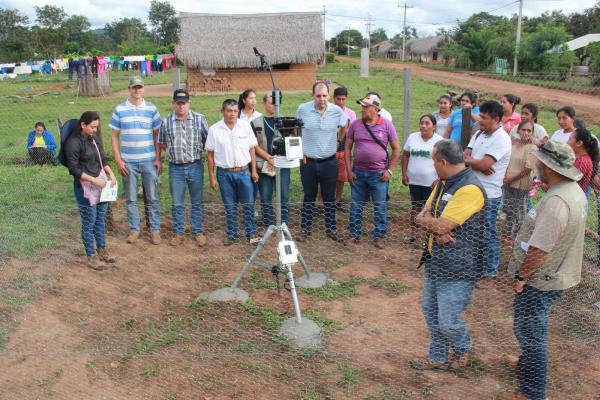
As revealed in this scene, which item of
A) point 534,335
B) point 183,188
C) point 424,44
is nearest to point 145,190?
point 183,188

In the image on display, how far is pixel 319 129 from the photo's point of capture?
17.5ft

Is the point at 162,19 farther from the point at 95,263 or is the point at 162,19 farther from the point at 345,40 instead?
the point at 95,263

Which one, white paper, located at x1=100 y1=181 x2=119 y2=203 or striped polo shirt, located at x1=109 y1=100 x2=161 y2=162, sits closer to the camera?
white paper, located at x1=100 y1=181 x2=119 y2=203

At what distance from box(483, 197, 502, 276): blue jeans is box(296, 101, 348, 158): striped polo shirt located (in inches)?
70.0

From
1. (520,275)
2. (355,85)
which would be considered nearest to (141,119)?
(520,275)

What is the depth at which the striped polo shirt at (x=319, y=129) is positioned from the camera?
533 cm

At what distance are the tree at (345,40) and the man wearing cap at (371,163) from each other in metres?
65.8

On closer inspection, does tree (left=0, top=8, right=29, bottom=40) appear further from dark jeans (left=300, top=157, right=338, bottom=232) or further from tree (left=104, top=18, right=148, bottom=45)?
dark jeans (left=300, top=157, right=338, bottom=232)

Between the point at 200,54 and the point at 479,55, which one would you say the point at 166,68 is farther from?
the point at 479,55

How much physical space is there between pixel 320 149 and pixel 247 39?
18.0 meters

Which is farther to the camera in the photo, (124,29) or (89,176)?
(124,29)

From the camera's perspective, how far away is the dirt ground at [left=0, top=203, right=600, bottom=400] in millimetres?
3205

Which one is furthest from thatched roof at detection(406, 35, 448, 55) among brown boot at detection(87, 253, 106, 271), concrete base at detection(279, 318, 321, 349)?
concrete base at detection(279, 318, 321, 349)

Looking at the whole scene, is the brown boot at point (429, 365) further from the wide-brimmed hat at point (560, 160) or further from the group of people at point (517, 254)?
the wide-brimmed hat at point (560, 160)
